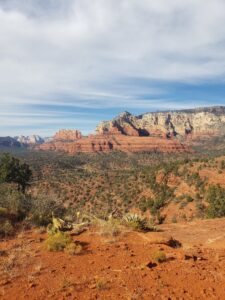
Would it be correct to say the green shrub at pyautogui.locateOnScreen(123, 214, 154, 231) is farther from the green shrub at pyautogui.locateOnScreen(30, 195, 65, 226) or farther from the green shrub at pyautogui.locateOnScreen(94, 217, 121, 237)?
the green shrub at pyautogui.locateOnScreen(30, 195, 65, 226)

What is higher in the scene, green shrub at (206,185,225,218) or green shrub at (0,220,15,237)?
green shrub at (0,220,15,237)

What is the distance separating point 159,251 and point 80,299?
3.82 metres

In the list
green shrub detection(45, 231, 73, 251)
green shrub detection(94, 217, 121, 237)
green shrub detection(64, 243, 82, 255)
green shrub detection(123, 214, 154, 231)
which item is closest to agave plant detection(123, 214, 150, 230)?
green shrub detection(123, 214, 154, 231)

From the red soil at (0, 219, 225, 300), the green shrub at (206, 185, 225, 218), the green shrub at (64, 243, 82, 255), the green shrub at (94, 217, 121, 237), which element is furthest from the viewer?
the green shrub at (206, 185, 225, 218)

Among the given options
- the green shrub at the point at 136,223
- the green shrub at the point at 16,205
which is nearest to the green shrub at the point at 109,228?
the green shrub at the point at 136,223

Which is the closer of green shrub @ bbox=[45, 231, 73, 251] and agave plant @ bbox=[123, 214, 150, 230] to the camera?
green shrub @ bbox=[45, 231, 73, 251]

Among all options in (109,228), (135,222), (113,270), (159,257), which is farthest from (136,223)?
(113,270)

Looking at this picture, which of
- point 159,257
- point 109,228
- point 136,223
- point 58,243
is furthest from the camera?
point 136,223

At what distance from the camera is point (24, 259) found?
9.92 m

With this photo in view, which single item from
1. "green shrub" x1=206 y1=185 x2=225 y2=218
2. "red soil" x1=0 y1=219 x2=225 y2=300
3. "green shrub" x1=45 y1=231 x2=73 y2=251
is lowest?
"green shrub" x1=206 y1=185 x2=225 y2=218

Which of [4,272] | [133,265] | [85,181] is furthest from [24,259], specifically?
[85,181]

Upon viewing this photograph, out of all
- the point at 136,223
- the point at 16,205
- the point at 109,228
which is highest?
the point at 16,205

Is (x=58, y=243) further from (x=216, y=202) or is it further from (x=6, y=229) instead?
(x=216, y=202)

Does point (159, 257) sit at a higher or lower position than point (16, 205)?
lower
